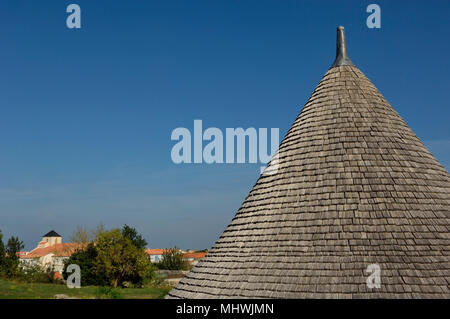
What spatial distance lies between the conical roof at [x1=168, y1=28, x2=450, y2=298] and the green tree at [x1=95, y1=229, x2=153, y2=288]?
3350 cm

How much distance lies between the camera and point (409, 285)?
21.4 feet

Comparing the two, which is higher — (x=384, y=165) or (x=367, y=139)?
(x=367, y=139)

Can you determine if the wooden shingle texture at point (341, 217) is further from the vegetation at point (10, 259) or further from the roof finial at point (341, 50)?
the vegetation at point (10, 259)

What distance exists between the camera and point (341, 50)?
35.7 feet

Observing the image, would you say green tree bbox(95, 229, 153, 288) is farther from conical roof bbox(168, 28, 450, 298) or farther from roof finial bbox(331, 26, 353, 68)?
roof finial bbox(331, 26, 353, 68)

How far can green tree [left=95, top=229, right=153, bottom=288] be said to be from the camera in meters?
40.5
